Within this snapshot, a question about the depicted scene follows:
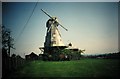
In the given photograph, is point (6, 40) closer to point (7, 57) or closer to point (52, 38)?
point (7, 57)

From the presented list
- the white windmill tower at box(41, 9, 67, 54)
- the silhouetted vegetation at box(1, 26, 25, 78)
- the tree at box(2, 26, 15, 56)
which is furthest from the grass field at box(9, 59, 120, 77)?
the tree at box(2, 26, 15, 56)

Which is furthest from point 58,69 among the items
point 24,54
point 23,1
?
point 23,1

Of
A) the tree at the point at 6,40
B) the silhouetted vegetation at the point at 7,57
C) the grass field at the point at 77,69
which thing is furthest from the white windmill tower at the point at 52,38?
the tree at the point at 6,40

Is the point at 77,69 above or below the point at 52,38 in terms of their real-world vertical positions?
below

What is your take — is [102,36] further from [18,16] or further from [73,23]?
[18,16]

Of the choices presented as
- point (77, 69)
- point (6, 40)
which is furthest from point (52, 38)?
point (6, 40)

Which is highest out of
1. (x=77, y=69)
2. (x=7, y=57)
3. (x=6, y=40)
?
(x=6, y=40)

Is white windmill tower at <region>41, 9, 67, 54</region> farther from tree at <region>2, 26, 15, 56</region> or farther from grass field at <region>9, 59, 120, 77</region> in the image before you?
tree at <region>2, 26, 15, 56</region>
